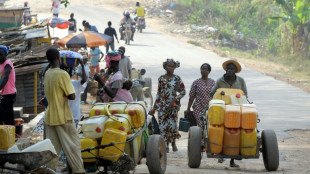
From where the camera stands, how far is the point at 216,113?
9188 millimetres

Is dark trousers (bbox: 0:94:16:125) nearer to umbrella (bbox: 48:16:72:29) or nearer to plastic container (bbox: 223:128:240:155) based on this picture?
plastic container (bbox: 223:128:240:155)

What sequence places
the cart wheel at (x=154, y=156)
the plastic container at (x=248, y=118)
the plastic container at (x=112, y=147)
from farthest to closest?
the plastic container at (x=248, y=118)
the cart wheel at (x=154, y=156)
the plastic container at (x=112, y=147)

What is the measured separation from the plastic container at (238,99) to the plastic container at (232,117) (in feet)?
1.61

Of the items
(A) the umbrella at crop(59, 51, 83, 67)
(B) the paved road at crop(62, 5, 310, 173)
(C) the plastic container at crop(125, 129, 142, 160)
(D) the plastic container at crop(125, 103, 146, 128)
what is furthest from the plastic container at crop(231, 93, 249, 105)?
(A) the umbrella at crop(59, 51, 83, 67)

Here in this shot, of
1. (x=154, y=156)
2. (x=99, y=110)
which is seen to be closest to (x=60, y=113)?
(x=99, y=110)

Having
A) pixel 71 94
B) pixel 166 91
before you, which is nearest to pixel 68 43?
pixel 166 91

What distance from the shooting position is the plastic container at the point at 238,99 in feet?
31.9

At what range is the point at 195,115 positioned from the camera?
11414 mm

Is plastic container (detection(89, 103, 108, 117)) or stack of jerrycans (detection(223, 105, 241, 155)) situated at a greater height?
plastic container (detection(89, 103, 108, 117))

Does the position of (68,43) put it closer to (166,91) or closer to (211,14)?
(166,91)

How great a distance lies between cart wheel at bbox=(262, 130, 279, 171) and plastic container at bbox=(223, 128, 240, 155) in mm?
422

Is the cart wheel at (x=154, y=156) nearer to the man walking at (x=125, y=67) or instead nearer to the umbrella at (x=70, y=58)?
the umbrella at (x=70, y=58)

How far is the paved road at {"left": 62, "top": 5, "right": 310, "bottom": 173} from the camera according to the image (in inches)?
625

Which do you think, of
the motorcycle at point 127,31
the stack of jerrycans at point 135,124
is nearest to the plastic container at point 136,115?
the stack of jerrycans at point 135,124
